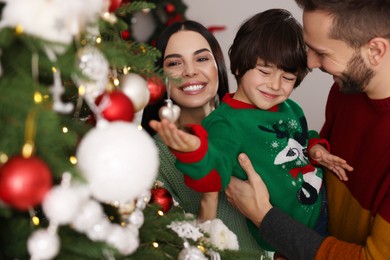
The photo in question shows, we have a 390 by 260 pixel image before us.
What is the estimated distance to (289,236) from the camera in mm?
1149

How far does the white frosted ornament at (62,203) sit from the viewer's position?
52cm

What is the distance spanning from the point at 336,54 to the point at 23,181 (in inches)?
36.3

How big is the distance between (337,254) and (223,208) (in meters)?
0.51

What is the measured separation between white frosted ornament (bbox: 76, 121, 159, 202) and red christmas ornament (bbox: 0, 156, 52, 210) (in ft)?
0.20

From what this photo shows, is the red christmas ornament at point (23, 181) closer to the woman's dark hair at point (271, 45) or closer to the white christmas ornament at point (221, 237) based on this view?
the white christmas ornament at point (221, 237)

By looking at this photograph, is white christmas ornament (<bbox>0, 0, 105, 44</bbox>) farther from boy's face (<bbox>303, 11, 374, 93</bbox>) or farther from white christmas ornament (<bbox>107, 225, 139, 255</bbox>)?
boy's face (<bbox>303, 11, 374, 93</bbox>)

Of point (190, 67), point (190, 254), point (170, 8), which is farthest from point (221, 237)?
point (170, 8)

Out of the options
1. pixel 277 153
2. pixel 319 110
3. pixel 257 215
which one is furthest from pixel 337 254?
pixel 319 110

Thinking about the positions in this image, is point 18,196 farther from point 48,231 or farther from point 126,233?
point 126,233

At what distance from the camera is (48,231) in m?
0.53

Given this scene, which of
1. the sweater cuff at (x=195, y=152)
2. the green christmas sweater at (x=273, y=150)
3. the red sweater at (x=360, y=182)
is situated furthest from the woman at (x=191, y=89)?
the sweater cuff at (x=195, y=152)

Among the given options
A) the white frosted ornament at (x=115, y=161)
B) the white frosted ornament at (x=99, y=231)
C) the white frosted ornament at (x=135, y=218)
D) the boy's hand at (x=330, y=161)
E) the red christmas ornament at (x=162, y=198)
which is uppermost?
the white frosted ornament at (x=115, y=161)

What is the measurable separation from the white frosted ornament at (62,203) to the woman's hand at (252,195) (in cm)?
→ 77

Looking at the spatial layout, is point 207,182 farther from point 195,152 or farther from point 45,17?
point 45,17
